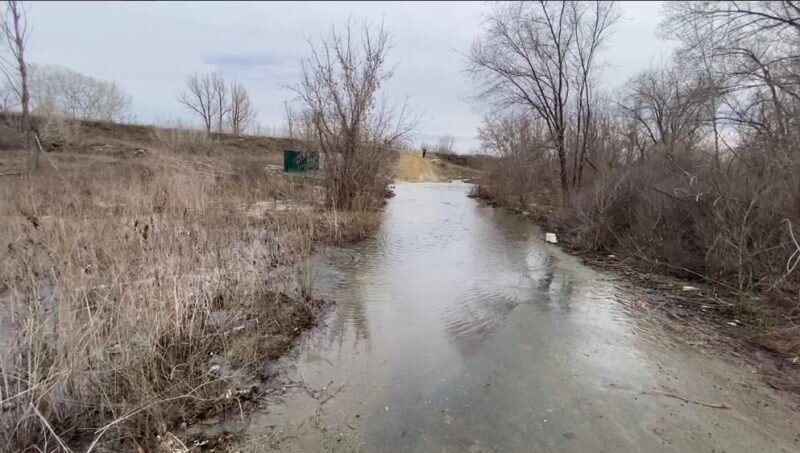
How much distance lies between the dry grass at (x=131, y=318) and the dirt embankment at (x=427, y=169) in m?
30.6

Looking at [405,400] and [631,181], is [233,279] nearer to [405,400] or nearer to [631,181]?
[405,400]

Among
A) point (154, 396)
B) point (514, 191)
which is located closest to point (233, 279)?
point (154, 396)

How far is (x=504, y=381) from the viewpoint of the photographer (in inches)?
138

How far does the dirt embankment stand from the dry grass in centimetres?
3060

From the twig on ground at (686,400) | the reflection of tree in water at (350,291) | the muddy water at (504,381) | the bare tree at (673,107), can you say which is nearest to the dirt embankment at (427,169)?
the bare tree at (673,107)

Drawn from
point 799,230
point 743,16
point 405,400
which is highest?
point 743,16

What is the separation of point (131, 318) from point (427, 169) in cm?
4616

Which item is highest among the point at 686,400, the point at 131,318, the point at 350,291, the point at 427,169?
the point at 427,169

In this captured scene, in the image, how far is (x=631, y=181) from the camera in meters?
9.04

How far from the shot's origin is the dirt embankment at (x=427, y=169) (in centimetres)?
4300

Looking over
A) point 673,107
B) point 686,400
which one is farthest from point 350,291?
point 673,107

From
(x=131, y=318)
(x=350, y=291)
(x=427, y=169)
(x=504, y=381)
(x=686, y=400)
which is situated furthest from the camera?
(x=427, y=169)

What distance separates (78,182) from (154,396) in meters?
12.7

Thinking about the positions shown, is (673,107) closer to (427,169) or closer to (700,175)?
(700,175)
